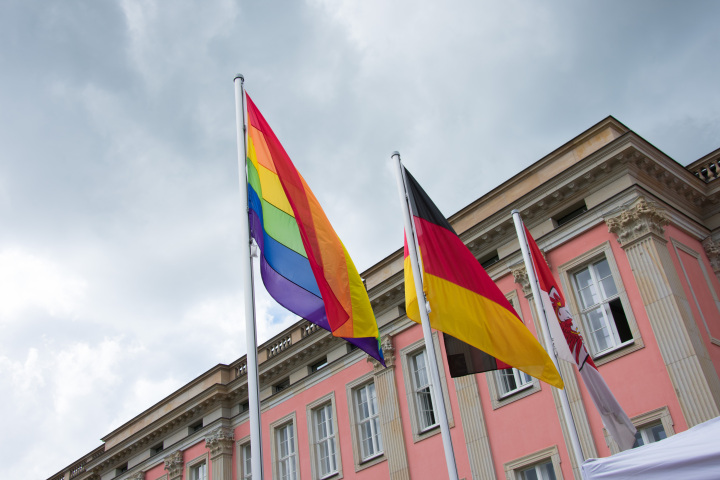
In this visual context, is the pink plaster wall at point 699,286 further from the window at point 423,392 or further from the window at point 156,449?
the window at point 156,449

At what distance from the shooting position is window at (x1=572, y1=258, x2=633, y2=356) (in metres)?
18.1

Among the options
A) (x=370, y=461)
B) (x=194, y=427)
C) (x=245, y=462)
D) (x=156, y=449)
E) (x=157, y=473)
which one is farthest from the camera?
(x=156, y=449)

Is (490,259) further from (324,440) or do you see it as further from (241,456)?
(241,456)

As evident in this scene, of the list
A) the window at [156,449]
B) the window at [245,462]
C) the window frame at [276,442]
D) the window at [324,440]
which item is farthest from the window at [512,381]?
the window at [156,449]

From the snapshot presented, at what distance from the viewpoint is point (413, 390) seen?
22844 millimetres

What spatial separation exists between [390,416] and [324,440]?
3.92 meters

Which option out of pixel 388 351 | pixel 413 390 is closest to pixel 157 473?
pixel 388 351

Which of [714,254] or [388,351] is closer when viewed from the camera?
[714,254]

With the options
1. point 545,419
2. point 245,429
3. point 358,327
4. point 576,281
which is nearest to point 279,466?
point 245,429

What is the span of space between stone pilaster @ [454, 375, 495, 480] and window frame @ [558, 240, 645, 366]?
350cm

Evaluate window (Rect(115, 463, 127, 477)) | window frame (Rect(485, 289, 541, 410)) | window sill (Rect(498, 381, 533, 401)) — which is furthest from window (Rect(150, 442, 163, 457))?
window sill (Rect(498, 381, 533, 401))

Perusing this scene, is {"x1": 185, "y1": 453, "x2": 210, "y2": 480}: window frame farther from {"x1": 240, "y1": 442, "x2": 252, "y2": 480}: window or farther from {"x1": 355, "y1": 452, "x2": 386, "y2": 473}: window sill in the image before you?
{"x1": 355, "y1": 452, "x2": 386, "y2": 473}: window sill

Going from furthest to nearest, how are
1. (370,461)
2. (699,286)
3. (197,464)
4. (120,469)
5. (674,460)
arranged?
1. (120,469)
2. (197,464)
3. (370,461)
4. (699,286)
5. (674,460)

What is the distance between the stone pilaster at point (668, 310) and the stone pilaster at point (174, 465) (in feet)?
74.1
